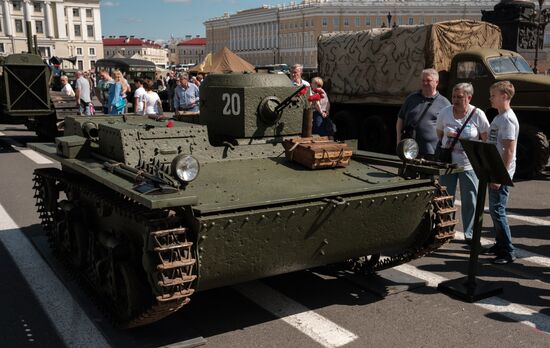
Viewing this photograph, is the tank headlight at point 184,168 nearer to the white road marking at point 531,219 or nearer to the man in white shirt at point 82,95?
the white road marking at point 531,219

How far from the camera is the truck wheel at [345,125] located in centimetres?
1572

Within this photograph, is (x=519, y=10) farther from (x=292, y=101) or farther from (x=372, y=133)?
(x=292, y=101)

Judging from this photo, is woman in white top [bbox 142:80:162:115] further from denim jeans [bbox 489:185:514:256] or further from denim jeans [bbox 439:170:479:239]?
denim jeans [bbox 489:185:514:256]

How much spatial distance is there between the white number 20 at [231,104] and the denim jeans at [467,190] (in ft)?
9.26

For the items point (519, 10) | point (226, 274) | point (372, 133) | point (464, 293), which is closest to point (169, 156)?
point (226, 274)

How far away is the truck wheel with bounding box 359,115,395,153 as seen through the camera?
14.8 metres

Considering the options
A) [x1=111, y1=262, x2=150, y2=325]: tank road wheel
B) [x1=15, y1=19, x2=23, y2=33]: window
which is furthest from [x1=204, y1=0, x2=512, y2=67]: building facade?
[x1=111, y1=262, x2=150, y2=325]: tank road wheel

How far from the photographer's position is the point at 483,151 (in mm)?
5449

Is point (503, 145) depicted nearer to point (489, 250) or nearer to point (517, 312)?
point (489, 250)

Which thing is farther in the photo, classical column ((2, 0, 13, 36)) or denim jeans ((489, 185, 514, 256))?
classical column ((2, 0, 13, 36))

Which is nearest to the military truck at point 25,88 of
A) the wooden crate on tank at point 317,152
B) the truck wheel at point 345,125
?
the truck wheel at point 345,125

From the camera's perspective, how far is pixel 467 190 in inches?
277

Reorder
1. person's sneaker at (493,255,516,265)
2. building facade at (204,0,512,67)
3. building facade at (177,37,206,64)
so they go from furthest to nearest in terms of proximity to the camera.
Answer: building facade at (177,37,206,64) < building facade at (204,0,512,67) < person's sneaker at (493,255,516,265)

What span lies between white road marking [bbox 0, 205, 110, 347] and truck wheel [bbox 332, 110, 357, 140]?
9.65m
